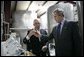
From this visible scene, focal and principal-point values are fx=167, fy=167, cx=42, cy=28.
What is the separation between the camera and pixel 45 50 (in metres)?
2.15

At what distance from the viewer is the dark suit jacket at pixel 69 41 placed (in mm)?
1774

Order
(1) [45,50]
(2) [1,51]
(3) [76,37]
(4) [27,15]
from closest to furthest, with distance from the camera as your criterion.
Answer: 1. (2) [1,51]
2. (3) [76,37]
3. (1) [45,50]
4. (4) [27,15]

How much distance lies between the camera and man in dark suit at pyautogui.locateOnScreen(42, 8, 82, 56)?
178cm

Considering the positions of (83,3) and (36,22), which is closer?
(83,3)

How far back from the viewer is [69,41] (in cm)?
188

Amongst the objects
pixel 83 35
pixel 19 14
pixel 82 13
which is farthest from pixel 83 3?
pixel 19 14

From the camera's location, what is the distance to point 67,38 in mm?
1917

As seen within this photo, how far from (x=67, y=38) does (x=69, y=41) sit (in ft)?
0.17

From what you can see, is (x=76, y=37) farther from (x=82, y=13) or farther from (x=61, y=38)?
(x=82, y=13)

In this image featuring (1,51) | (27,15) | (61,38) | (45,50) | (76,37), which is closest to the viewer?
(1,51)

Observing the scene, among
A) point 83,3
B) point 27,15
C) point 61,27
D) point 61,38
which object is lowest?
point 61,38

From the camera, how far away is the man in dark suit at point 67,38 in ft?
5.83

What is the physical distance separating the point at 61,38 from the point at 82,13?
1.66 feet

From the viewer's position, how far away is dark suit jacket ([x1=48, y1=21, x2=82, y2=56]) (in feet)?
5.82
